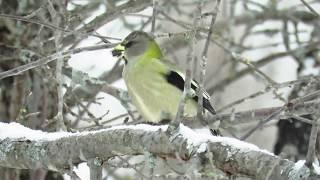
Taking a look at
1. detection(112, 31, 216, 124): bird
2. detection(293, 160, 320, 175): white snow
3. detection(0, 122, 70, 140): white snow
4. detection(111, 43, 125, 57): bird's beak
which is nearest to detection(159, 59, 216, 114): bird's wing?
detection(112, 31, 216, 124): bird

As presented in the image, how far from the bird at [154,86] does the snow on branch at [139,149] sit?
130 cm

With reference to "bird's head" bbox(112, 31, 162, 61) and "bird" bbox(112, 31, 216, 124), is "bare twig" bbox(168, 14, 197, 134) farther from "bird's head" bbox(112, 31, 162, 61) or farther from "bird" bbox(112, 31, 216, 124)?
"bird's head" bbox(112, 31, 162, 61)

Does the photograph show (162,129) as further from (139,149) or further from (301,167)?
(301,167)

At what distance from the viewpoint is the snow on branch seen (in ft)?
7.98

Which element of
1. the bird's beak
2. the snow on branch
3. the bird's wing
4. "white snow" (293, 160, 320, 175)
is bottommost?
"white snow" (293, 160, 320, 175)

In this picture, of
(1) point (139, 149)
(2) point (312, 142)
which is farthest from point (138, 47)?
(2) point (312, 142)

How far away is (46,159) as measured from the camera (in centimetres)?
310

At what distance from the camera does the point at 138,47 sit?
4.89 meters

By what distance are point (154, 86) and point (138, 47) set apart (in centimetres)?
42

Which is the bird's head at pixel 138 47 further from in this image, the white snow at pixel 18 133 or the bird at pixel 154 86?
the white snow at pixel 18 133

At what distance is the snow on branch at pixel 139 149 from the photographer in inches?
95.7

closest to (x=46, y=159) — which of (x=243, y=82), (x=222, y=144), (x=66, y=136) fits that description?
(x=66, y=136)

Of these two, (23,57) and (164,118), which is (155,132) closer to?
(164,118)

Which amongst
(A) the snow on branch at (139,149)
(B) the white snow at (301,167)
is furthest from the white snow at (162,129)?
(B) the white snow at (301,167)
